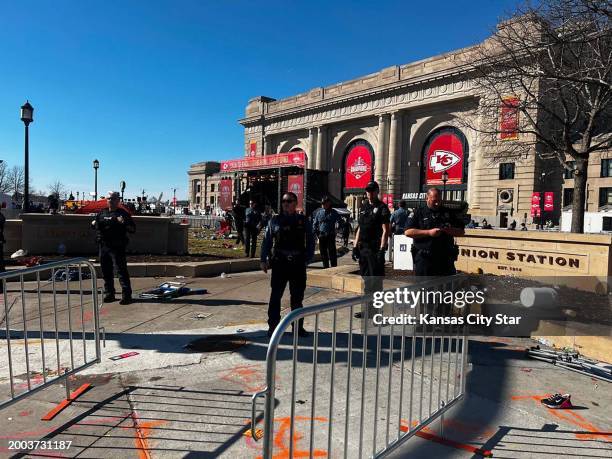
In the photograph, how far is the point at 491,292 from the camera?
21.1ft

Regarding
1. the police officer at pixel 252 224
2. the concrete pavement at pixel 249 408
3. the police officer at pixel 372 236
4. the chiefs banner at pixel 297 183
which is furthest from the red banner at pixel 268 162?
the concrete pavement at pixel 249 408

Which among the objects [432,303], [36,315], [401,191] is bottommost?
[36,315]

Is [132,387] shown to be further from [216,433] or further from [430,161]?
[430,161]

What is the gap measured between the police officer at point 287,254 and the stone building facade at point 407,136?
33016 millimetres

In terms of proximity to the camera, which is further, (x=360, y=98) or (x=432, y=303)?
(x=360, y=98)

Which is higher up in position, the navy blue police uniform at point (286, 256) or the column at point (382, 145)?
the column at point (382, 145)

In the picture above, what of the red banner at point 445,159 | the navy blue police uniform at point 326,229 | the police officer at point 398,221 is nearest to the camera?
the navy blue police uniform at point 326,229

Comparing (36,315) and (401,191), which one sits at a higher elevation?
(401,191)

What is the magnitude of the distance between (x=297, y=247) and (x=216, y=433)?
251 centimetres

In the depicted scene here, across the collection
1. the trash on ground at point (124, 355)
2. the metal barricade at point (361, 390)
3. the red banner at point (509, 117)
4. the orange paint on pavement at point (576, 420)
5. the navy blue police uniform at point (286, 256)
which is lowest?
the orange paint on pavement at point (576, 420)

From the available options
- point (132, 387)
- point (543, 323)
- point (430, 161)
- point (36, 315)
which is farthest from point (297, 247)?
point (430, 161)

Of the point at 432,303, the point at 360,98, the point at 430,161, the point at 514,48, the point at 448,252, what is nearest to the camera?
the point at 432,303

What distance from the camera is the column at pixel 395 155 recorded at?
5109 centimetres

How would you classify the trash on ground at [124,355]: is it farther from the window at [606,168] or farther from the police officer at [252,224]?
the window at [606,168]
